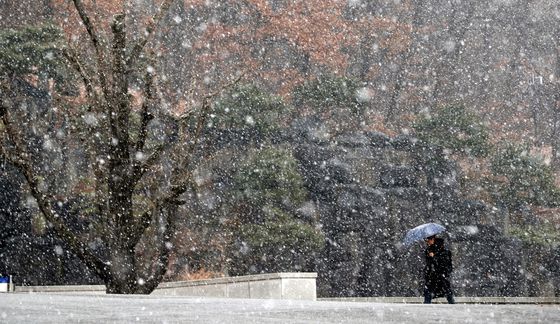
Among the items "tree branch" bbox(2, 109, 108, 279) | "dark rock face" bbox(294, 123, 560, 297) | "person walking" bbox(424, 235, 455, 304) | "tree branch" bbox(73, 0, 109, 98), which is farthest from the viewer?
"dark rock face" bbox(294, 123, 560, 297)

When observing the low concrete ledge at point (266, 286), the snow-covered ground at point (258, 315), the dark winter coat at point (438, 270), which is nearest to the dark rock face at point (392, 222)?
the low concrete ledge at point (266, 286)

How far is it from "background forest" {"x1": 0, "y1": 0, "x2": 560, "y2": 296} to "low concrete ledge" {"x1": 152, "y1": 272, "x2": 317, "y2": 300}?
372 cm

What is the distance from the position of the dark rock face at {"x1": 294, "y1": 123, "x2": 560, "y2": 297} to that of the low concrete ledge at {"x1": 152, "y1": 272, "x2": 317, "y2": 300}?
24.1 feet

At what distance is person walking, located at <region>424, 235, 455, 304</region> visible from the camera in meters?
11.0

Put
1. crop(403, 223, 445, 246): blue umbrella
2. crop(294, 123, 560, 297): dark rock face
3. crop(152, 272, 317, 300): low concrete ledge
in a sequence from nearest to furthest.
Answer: crop(152, 272, 317, 300): low concrete ledge < crop(403, 223, 445, 246): blue umbrella < crop(294, 123, 560, 297): dark rock face

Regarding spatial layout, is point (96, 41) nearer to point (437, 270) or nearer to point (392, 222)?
point (437, 270)

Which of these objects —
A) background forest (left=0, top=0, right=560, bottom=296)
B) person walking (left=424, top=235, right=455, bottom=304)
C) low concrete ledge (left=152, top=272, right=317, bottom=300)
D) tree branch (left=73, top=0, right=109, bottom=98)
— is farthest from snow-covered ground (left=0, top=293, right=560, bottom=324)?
background forest (left=0, top=0, right=560, bottom=296)

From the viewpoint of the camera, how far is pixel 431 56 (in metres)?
30.1

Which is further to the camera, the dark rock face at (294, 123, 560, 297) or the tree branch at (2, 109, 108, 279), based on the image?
the dark rock face at (294, 123, 560, 297)

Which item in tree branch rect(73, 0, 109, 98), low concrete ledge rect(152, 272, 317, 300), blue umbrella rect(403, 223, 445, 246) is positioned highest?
tree branch rect(73, 0, 109, 98)

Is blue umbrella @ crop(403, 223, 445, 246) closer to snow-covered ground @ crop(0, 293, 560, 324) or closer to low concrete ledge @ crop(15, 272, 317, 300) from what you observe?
low concrete ledge @ crop(15, 272, 317, 300)

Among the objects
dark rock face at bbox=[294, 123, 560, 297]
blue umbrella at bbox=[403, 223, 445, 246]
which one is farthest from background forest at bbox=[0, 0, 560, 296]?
blue umbrella at bbox=[403, 223, 445, 246]

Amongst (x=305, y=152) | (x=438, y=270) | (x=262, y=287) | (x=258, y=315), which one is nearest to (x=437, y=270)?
(x=438, y=270)

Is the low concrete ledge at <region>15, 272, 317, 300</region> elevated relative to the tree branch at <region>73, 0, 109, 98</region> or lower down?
lower down
